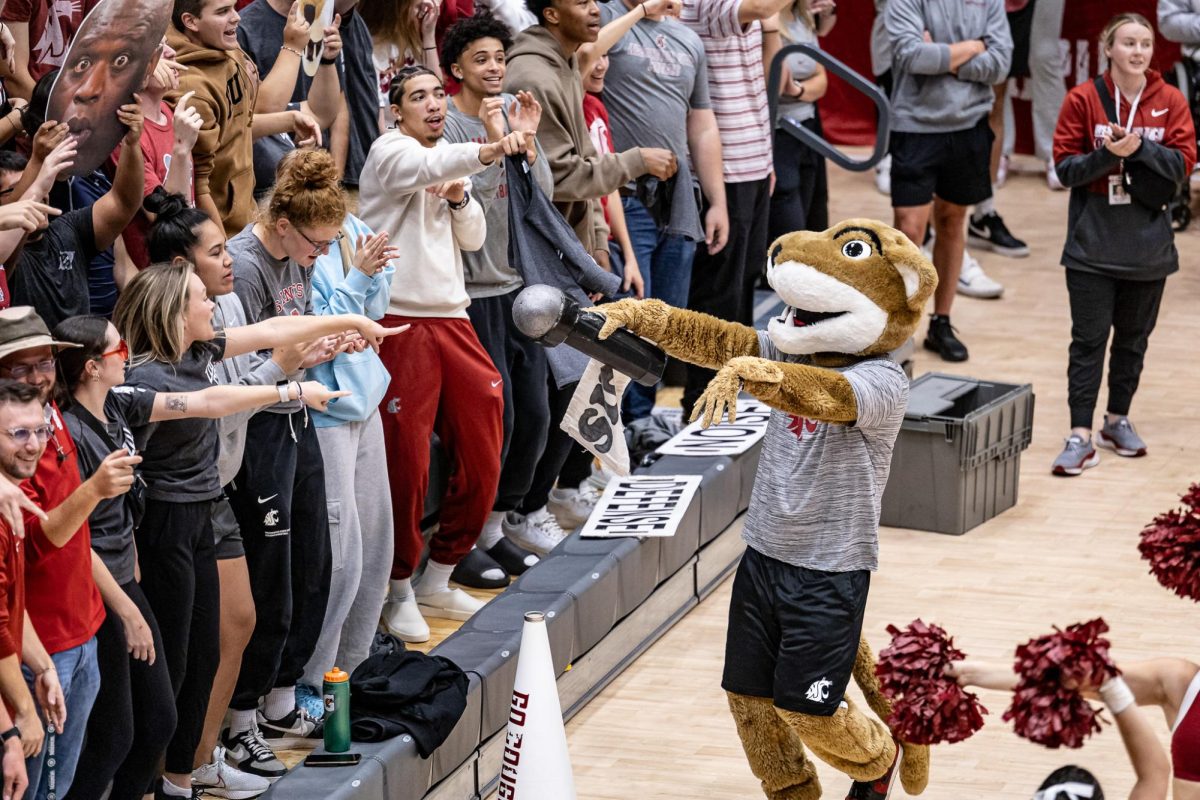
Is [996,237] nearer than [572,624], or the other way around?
[572,624]

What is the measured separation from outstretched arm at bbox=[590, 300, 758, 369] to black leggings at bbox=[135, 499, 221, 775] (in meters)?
1.03

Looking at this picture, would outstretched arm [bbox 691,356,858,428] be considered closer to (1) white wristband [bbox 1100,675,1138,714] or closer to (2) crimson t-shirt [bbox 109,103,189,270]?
(1) white wristband [bbox 1100,675,1138,714]

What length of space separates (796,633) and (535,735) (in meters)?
0.69

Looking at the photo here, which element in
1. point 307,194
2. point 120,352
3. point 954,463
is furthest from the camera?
point 954,463

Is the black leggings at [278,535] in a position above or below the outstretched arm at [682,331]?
below

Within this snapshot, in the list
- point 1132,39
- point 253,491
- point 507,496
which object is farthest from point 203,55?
point 1132,39

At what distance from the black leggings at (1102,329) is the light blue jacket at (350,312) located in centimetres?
347

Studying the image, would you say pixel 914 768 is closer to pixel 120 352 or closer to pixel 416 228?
pixel 416 228

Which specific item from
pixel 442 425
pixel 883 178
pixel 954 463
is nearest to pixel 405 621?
pixel 442 425

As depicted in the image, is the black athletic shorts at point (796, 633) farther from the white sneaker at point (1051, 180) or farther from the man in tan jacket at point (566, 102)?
the white sneaker at point (1051, 180)

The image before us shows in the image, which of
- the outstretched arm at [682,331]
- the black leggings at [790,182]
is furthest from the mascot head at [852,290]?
the black leggings at [790,182]

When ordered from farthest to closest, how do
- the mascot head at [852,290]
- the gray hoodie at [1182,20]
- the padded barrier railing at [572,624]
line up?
the gray hoodie at [1182,20] → the padded barrier railing at [572,624] → the mascot head at [852,290]

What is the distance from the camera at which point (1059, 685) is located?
3.29 m

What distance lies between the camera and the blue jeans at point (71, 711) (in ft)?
12.1
